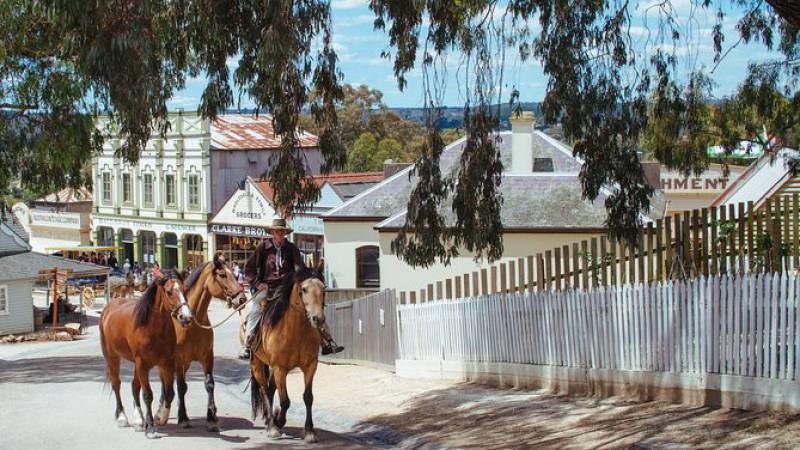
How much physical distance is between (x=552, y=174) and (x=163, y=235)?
37074 millimetres

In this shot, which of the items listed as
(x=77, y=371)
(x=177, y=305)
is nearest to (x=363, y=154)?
(x=77, y=371)

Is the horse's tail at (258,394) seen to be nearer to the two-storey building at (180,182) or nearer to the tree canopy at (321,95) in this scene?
the tree canopy at (321,95)

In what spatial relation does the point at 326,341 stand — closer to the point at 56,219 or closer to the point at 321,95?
the point at 321,95

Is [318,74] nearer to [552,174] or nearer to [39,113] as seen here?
[39,113]

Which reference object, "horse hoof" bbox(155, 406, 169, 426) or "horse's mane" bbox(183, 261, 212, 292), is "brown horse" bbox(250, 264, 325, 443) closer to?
"horse's mane" bbox(183, 261, 212, 292)

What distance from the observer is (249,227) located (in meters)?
55.0

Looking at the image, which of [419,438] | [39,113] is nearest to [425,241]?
[419,438]

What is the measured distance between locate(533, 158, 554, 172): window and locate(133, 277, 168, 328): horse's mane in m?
21.7

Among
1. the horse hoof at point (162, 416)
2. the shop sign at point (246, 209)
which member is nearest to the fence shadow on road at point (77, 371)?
the horse hoof at point (162, 416)

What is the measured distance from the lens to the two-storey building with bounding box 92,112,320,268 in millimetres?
58688

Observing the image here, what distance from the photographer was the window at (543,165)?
110 feet

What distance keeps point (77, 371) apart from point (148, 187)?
41074mm

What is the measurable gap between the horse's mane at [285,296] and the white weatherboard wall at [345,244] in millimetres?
22096

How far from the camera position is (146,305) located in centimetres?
1306
